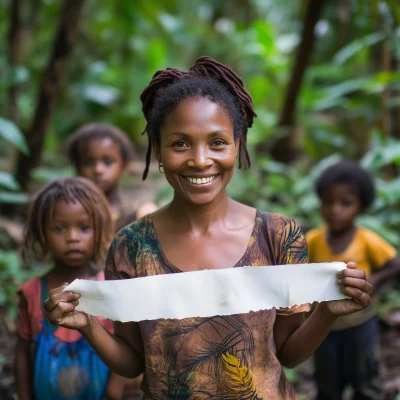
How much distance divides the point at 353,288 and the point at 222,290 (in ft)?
1.24

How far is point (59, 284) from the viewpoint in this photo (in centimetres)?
241

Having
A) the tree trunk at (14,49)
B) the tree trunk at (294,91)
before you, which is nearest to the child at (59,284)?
the tree trunk at (14,49)

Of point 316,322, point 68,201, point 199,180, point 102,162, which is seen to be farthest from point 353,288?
point 102,162

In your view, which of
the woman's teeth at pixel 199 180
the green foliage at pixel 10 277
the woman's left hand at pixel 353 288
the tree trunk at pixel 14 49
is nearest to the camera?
the woman's left hand at pixel 353 288

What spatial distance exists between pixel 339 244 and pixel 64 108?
5.18m

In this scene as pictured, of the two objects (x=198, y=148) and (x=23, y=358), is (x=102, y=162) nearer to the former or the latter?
(x=23, y=358)

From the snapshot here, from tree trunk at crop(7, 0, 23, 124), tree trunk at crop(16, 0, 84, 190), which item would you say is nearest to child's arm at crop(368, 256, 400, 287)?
tree trunk at crop(16, 0, 84, 190)

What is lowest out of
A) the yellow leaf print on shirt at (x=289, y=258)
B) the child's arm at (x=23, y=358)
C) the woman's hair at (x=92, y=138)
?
the child's arm at (x=23, y=358)

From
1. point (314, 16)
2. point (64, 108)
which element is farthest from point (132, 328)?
point (64, 108)

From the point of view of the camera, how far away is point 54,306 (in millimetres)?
1636

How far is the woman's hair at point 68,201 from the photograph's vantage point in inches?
95.7

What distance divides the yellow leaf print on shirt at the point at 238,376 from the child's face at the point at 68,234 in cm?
97

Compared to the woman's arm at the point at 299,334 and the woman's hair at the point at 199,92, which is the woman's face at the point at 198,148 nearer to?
the woman's hair at the point at 199,92

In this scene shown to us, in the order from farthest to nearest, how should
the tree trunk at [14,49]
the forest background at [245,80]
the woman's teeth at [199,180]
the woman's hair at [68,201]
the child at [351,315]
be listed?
the tree trunk at [14,49], the forest background at [245,80], the child at [351,315], the woman's hair at [68,201], the woman's teeth at [199,180]
